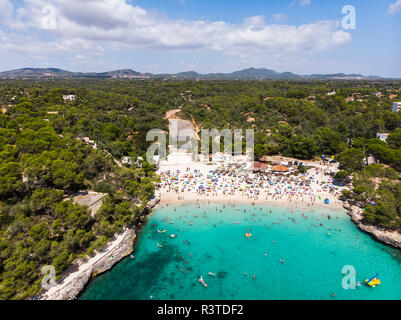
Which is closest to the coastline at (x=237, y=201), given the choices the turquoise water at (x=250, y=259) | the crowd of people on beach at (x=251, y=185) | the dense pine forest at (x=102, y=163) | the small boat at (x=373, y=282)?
the crowd of people on beach at (x=251, y=185)

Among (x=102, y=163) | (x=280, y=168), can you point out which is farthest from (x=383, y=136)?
(x=102, y=163)

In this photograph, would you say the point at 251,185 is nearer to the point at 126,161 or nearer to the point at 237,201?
the point at 237,201

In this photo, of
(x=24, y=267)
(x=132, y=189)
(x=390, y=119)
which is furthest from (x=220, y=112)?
(x=24, y=267)

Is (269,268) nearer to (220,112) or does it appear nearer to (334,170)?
(334,170)

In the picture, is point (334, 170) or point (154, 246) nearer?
point (154, 246)

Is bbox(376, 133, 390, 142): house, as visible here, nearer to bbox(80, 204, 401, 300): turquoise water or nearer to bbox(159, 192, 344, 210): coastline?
bbox(159, 192, 344, 210): coastline

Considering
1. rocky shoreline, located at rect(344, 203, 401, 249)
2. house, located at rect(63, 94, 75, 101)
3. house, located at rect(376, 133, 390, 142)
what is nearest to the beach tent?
rocky shoreline, located at rect(344, 203, 401, 249)
